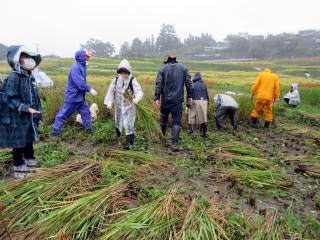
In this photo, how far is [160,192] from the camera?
95.8 inches

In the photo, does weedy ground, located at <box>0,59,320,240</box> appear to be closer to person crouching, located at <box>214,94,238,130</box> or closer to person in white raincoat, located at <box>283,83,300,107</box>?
person crouching, located at <box>214,94,238,130</box>

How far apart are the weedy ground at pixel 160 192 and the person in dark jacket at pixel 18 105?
17.1 inches

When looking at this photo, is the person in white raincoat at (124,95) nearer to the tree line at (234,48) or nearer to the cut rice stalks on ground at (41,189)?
the cut rice stalks on ground at (41,189)

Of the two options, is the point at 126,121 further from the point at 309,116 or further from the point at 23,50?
the point at 309,116

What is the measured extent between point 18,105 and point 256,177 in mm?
2920

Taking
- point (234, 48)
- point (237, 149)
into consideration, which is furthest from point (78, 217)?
point (234, 48)

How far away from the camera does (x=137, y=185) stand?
102 inches

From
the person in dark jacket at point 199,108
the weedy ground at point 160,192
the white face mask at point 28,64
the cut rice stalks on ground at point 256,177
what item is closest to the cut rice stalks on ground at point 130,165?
the weedy ground at point 160,192

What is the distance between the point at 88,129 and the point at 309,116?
22.1ft

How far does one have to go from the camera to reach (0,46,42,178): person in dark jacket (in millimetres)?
2602

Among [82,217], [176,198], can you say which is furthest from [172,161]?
[82,217]

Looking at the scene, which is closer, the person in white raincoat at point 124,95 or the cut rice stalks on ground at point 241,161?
the cut rice stalks on ground at point 241,161

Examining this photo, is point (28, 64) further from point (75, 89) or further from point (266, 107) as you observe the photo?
point (266, 107)

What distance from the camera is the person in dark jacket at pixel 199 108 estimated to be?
17.0ft
